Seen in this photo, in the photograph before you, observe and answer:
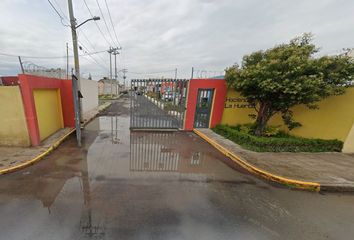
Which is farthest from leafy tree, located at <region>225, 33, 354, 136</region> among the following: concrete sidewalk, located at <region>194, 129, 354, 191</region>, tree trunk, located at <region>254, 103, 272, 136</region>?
concrete sidewalk, located at <region>194, 129, 354, 191</region>

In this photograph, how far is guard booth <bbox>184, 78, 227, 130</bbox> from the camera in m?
9.21

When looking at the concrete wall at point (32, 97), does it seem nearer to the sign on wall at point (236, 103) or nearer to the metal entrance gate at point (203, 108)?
the metal entrance gate at point (203, 108)

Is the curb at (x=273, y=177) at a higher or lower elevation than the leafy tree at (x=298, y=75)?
lower

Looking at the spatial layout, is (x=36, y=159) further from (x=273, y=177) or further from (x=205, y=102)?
(x=205, y=102)

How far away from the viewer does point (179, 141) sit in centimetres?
808

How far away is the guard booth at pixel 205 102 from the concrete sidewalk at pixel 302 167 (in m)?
2.74

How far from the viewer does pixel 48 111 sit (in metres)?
7.71

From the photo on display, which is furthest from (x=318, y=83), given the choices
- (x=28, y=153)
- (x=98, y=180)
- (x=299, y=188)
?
(x=28, y=153)

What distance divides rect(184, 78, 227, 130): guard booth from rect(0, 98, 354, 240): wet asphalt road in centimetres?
427

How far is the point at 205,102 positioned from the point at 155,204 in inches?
272

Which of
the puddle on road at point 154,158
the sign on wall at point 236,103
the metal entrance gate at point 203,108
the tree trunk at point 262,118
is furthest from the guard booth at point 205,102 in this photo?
the tree trunk at point 262,118

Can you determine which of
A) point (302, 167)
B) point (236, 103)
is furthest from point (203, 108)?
point (302, 167)

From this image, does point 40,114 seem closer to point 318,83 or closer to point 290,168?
point 290,168

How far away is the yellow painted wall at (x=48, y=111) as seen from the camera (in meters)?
6.91
